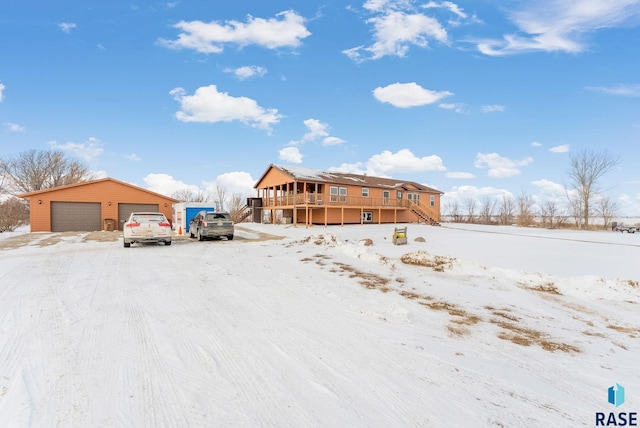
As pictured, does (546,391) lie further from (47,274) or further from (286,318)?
(47,274)

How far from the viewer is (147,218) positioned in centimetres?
1379

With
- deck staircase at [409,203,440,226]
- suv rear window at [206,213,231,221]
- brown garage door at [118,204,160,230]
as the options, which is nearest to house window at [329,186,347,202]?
deck staircase at [409,203,440,226]

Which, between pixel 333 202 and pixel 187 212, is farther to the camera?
pixel 333 202

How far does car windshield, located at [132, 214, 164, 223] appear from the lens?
1357 centimetres

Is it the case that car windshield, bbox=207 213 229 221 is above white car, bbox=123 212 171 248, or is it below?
above

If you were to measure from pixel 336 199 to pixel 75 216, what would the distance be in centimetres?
2128

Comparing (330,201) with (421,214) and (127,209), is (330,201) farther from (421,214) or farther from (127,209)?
(127,209)

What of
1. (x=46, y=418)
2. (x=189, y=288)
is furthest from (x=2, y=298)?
(x=46, y=418)

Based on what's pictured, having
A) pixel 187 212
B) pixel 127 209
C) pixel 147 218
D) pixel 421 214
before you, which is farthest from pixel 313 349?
pixel 421 214

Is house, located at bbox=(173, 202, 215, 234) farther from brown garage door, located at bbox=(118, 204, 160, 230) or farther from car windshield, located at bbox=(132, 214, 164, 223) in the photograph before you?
car windshield, located at bbox=(132, 214, 164, 223)

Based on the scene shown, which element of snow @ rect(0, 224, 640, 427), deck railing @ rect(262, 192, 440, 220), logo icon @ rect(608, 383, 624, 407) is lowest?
logo icon @ rect(608, 383, 624, 407)

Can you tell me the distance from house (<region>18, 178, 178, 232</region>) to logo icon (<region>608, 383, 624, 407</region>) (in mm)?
28655

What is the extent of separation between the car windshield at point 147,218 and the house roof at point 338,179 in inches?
538

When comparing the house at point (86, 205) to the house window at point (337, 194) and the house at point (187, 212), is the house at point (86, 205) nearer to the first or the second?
the house at point (187, 212)
